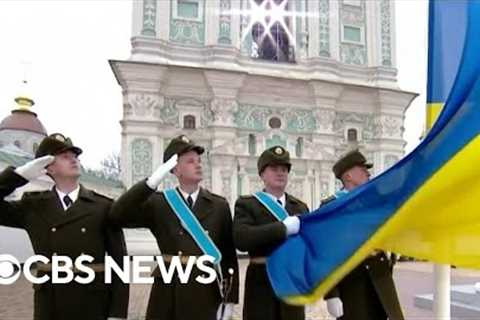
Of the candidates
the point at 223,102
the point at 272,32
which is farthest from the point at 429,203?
the point at 272,32

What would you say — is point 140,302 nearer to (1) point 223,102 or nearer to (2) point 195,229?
(2) point 195,229

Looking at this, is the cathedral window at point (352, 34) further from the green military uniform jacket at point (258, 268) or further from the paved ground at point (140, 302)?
the green military uniform jacket at point (258, 268)

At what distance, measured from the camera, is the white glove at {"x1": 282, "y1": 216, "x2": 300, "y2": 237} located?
273cm

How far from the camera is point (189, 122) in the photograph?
18547 mm

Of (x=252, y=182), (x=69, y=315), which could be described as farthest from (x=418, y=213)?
(x=252, y=182)

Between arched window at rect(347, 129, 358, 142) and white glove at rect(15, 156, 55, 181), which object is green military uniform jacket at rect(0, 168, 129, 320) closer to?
white glove at rect(15, 156, 55, 181)

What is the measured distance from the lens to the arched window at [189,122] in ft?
60.7

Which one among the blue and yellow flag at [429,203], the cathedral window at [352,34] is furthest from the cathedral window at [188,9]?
the blue and yellow flag at [429,203]

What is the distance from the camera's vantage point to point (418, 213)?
2.38 meters

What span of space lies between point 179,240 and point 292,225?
648mm

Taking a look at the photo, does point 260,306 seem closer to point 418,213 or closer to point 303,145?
point 418,213

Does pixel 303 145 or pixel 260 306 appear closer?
pixel 260 306

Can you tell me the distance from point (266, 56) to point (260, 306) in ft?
58.7

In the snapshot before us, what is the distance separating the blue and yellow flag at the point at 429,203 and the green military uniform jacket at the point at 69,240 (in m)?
0.87
